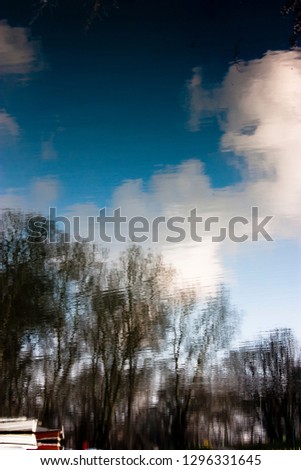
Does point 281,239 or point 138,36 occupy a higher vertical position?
Answer: point 138,36

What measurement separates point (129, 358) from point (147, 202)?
88 centimetres

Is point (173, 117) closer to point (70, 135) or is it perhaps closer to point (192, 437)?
point (70, 135)

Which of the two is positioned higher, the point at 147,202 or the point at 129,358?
the point at 147,202

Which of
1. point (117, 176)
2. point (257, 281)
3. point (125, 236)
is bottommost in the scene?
Answer: point (257, 281)

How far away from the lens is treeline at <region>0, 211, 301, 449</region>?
3.62m

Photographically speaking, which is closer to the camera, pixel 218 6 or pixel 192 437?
pixel 192 437

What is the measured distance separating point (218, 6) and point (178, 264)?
149cm

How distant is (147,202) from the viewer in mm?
3809

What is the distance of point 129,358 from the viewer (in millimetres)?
3752

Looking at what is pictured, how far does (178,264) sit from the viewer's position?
3777 millimetres

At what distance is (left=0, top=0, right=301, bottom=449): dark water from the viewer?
3.71m

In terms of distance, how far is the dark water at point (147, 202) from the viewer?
3709 mm

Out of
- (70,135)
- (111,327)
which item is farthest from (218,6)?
(111,327)

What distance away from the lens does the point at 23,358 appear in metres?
3.78
